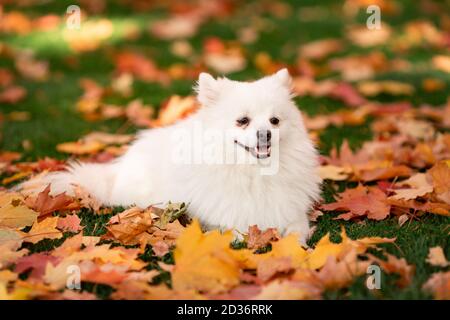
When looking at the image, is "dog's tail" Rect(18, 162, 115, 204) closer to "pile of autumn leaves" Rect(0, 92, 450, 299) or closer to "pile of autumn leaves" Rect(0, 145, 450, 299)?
"pile of autumn leaves" Rect(0, 92, 450, 299)

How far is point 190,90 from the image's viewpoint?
21.3 feet

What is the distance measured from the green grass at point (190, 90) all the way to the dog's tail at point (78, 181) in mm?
238

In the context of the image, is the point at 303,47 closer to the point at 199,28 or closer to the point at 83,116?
Answer: the point at 199,28

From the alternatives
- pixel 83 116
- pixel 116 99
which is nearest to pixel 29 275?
pixel 83 116

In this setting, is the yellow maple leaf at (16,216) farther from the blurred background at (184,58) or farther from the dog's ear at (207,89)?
the blurred background at (184,58)

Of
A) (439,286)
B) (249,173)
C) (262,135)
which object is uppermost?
(262,135)

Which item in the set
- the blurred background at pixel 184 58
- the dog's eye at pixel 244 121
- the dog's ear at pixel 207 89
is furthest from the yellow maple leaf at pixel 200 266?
the blurred background at pixel 184 58

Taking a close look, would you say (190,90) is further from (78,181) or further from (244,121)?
(244,121)

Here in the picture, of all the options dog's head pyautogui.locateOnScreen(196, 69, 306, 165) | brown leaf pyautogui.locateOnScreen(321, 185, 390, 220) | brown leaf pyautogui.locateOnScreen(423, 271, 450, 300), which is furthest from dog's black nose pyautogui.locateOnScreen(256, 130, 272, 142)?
brown leaf pyautogui.locateOnScreen(423, 271, 450, 300)

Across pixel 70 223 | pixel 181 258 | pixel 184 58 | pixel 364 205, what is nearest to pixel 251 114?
pixel 364 205

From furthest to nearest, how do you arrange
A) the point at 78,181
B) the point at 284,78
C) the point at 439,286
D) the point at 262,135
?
1. the point at 78,181
2. the point at 284,78
3. the point at 262,135
4. the point at 439,286

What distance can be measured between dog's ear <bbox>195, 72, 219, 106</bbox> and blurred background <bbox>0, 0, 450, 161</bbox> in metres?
1.68

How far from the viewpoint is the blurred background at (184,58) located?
5.73 m

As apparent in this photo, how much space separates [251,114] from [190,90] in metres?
3.32
